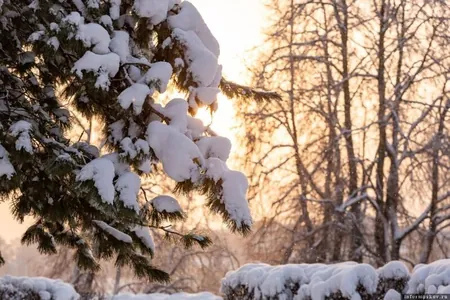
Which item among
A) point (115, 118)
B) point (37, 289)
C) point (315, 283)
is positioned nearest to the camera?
point (115, 118)

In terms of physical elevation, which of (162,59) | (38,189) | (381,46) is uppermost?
(381,46)

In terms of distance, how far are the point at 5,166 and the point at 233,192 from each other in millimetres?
1646

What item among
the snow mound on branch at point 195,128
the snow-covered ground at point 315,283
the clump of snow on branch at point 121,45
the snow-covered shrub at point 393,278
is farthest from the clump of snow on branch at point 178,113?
the snow-covered shrub at point 393,278

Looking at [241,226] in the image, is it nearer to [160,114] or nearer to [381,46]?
[160,114]

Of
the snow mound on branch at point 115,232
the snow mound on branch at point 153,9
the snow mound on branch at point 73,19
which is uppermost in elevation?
the snow mound on branch at point 153,9


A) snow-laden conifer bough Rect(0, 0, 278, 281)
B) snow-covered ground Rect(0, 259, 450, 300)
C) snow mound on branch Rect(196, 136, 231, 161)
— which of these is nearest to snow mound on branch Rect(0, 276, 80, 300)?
snow-covered ground Rect(0, 259, 450, 300)

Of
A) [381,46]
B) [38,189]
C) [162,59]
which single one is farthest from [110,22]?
[381,46]

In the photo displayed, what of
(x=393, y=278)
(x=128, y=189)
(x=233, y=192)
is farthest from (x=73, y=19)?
(x=393, y=278)

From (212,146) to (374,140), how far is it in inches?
456

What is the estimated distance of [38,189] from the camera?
493 cm

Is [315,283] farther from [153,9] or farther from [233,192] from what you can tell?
[153,9]

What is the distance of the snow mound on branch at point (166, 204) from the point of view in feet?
14.0

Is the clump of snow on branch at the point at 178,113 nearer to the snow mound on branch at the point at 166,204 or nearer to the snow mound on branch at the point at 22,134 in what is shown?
the snow mound on branch at the point at 166,204

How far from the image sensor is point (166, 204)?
4285 millimetres
